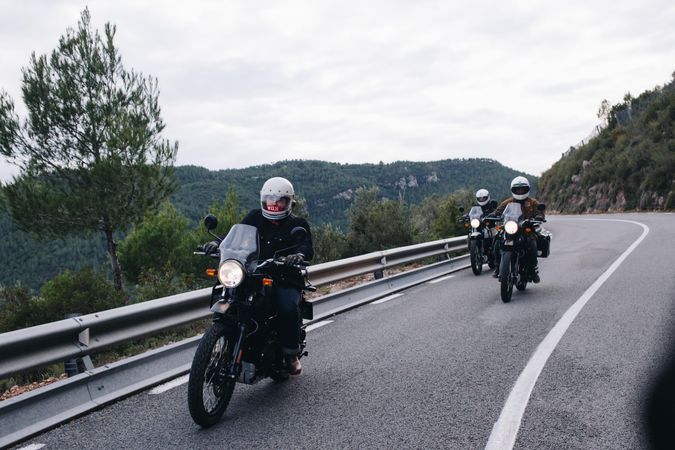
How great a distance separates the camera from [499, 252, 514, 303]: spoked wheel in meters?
8.31

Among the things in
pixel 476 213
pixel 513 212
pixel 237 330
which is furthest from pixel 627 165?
pixel 237 330

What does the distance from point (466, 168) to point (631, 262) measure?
158 meters

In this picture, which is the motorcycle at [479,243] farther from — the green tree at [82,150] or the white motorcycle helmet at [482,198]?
the green tree at [82,150]

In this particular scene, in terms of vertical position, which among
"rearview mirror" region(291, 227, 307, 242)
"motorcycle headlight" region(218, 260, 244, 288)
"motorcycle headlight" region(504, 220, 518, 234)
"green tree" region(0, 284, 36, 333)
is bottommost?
"green tree" region(0, 284, 36, 333)

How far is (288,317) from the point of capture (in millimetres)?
4520

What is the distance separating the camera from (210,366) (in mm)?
3850

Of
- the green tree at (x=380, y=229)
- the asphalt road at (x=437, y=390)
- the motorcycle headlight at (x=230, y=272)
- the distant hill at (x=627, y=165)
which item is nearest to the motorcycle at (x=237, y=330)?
the motorcycle headlight at (x=230, y=272)

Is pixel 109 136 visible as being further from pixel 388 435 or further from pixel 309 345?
pixel 388 435

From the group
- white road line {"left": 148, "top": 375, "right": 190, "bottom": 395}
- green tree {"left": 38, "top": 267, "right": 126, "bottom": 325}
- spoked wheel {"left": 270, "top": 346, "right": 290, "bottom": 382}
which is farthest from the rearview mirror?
green tree {"left": 38, "top": 267, "right": 126, "bottom": 325}

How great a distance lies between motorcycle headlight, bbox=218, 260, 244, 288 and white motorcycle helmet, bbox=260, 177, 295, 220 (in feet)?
2.59

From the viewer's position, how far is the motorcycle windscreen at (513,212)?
29.1 feet

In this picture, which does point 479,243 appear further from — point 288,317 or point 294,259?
point 294,259

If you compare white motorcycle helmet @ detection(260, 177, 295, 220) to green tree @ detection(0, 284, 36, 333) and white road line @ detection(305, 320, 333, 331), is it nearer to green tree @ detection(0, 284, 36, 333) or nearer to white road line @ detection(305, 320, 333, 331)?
white road line @ detection(305, 320, 333, 331)

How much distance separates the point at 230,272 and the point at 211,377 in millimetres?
722
